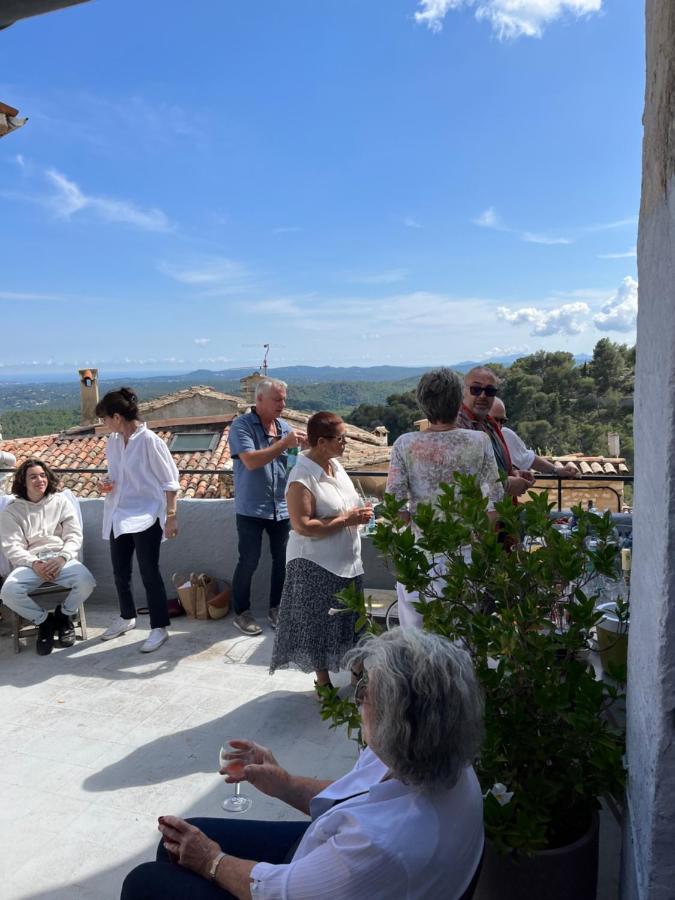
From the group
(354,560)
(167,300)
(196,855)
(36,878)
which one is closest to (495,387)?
(354,560)

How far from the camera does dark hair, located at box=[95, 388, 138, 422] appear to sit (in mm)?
3869

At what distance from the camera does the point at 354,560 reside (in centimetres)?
324

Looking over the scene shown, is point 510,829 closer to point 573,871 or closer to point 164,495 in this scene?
point 573,871

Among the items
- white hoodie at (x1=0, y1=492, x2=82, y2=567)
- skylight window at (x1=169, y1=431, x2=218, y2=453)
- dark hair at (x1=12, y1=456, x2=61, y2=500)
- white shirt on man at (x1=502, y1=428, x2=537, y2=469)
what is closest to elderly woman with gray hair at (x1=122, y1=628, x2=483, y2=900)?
white shirt on man at (x1=502, y1=428, x2=537, y2=469)

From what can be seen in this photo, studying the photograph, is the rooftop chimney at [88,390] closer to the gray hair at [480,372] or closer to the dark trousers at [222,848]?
the gray hair at [480,372]

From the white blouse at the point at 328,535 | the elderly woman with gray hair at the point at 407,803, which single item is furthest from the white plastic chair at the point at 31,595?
the elderly woman with gray hair at the point at 407,803

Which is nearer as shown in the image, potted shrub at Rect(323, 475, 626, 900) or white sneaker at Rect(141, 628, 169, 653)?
potted shrub at Rect(323, 475, 626, 900)

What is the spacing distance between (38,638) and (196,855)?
296cm

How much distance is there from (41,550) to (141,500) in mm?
760

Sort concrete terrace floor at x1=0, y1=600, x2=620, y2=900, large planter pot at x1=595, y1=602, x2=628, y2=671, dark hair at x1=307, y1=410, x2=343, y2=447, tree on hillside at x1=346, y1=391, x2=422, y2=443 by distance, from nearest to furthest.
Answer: large planter pot at x1=595, y1=602, x2=628, y2=671, concrete terrace floor at x1=0, y1=600, x2=620, y2=900, dark hair at x1=307, y1=410, x2=343, y2=447, tree on hillside at x1=346, y1=391, x2=422, y2=443

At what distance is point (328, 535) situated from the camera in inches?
123

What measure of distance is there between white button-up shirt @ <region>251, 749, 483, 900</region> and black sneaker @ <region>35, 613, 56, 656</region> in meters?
3.12

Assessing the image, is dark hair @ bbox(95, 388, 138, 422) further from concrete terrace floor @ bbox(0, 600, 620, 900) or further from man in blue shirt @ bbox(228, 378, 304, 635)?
concrete terrace floor @ bbox(0, 600, 620, 900)

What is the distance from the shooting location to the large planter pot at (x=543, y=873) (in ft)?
4.82
